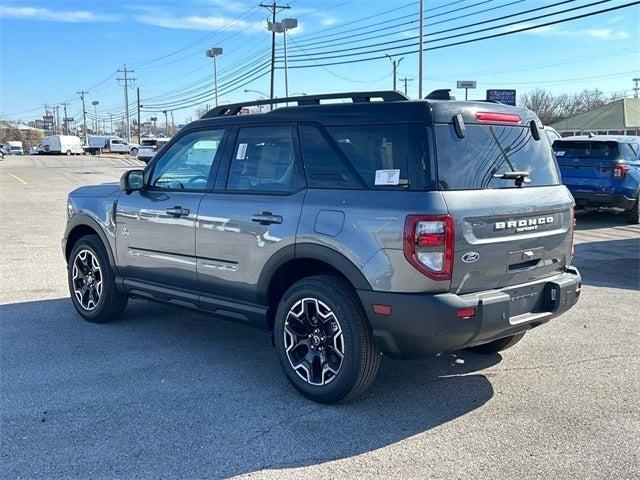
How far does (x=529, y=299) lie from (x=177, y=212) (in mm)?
2761

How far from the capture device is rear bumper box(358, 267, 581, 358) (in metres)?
3.62

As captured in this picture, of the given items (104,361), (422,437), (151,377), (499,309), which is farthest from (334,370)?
(104,361)

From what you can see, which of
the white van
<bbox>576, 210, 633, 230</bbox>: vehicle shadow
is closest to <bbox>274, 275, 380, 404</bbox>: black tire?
<bbox>576, 210, 633, 230</bbox>: vehicle shadow

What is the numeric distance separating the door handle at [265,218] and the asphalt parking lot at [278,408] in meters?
1.17

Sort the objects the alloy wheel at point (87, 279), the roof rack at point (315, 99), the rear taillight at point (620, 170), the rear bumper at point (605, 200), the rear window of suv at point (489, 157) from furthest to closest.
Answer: the rear bumper at point (605, 200)
the rear taillight at point (620, 170)
the alloy wheel at point (87, 279)
the roof rack at point (315, 99)
the rear window of suv at point (489, 157)

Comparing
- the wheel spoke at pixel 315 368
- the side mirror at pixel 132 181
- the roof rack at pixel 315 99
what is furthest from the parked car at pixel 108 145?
the wheel spoke at pixel 315 368

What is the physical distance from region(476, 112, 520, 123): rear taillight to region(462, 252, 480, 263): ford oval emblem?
0.92 m

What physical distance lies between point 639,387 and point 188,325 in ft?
12.7

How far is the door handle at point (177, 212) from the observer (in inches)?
196

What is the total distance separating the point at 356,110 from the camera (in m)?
4.12

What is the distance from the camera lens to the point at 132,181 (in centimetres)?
555

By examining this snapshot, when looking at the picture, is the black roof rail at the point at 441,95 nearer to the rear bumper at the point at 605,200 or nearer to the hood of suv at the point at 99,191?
the hood of suv at the point at 99,191

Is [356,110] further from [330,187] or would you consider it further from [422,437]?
[422,437]

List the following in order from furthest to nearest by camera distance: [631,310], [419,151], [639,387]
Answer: [631,310] → [639,387] → [419,151]
